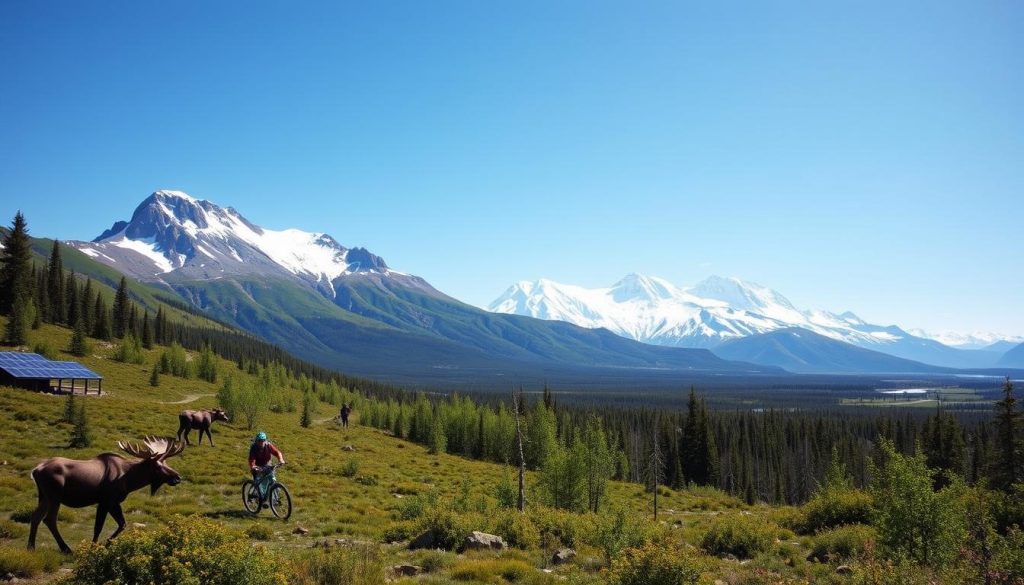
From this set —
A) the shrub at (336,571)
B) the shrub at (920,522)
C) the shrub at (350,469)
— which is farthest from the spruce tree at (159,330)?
the shrub at (920,522)

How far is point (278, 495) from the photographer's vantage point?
19.9 metres

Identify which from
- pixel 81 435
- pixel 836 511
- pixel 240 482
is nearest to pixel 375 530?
pixel 240 482

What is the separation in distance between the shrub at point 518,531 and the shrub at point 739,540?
Answer: 616 centimetres

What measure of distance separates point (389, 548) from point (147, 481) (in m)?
7.03

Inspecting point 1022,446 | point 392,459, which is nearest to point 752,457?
point 1022,446

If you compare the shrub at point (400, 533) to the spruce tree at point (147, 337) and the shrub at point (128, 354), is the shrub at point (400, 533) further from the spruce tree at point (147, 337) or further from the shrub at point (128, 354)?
the spruce tree at point (147, 337)

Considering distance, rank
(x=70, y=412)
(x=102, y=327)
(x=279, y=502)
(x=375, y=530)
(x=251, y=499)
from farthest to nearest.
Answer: (x=102, y=327)
(x=70, y=412)
(x=251, y=499)
(x=279, y=502)
(x=375, y=530)

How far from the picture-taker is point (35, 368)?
166ft

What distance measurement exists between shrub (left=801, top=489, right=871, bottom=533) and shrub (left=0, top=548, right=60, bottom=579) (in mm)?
25246

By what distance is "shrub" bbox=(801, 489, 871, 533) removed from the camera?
22.9 metres

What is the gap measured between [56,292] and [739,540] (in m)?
129

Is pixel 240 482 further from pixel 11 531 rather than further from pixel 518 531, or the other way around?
pixel 518 531

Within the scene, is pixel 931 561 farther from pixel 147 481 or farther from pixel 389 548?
pixel 147 481

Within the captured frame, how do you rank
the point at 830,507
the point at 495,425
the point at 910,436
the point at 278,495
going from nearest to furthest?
the point at 278,495
the point at 830,507
the point at 495,425
the point at 910,436
